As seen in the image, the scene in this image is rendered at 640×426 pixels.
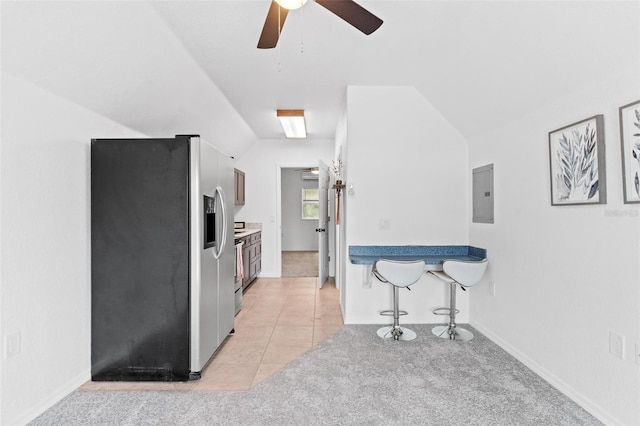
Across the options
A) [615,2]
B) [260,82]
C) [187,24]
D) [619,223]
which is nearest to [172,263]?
[187,24]

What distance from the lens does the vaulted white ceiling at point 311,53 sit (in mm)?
1879

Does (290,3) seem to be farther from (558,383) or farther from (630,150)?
(558,383)

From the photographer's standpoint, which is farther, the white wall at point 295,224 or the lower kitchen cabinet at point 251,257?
the white wall at point 295,224

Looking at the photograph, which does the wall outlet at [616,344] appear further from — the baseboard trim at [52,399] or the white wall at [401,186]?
the baseboard trim at [52,399]

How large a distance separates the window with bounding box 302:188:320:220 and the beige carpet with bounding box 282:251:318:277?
1.12m

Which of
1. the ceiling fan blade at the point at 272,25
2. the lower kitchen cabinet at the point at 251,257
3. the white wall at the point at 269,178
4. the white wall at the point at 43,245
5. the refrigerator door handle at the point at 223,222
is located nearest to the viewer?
the ceiling fan blade at the point at 272,25

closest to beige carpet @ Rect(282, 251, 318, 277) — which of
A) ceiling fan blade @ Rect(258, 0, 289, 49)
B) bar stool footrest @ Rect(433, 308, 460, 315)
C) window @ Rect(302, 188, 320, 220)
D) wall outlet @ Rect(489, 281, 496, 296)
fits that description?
window @ Rect(302, 188, 320, 220)

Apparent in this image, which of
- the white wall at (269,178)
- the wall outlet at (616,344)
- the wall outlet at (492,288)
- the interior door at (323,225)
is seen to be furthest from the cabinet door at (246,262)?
the wall outlet at (616,344)

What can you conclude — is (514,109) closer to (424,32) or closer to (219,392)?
(424,32)

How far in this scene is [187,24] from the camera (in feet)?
8.19

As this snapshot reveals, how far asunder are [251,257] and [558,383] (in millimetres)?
4186

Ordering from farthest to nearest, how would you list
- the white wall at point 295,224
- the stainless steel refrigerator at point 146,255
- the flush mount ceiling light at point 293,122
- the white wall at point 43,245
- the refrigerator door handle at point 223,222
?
the white wall at point 295,224
the flush mount ceiling light at point 293,122
the refrigerator door handle at point 223,222
the stainless steel refrigerator at point 146,255
the white wall at point 43,245

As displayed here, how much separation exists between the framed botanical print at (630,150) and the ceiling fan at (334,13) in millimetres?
1492

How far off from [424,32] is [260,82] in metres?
1.82
